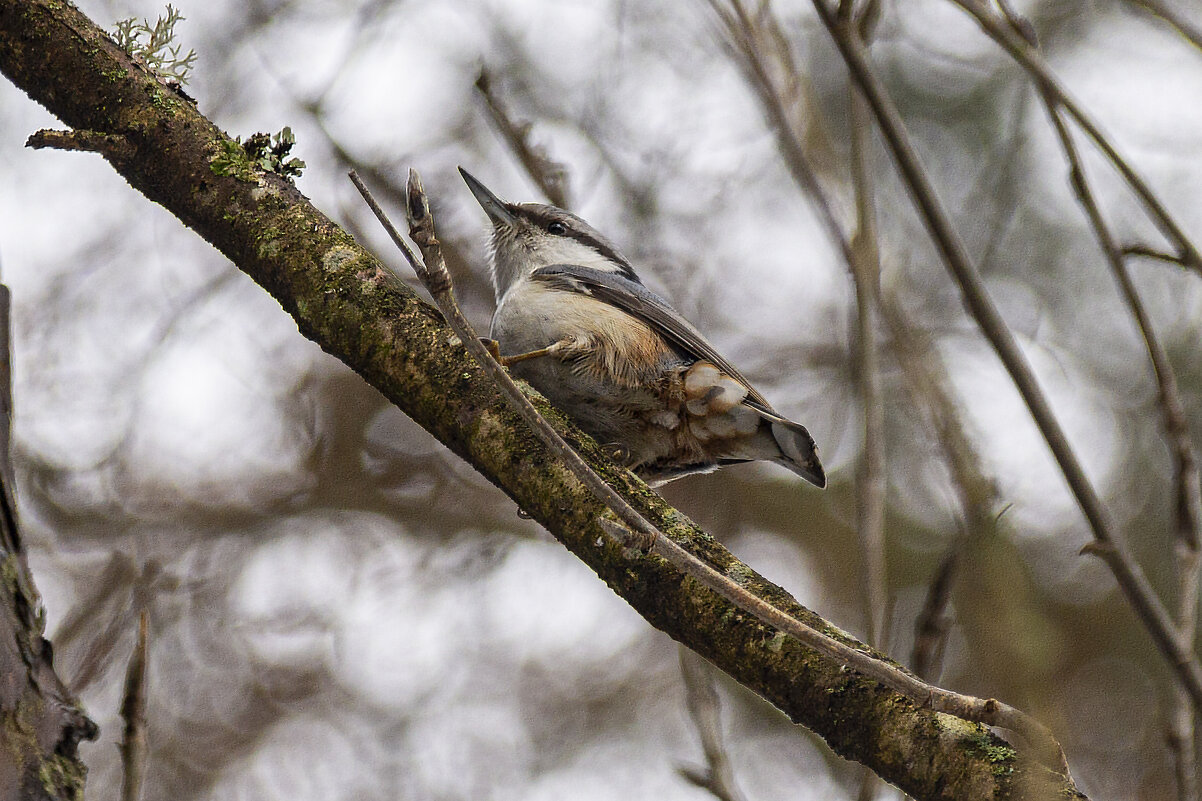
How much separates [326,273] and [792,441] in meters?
1.49

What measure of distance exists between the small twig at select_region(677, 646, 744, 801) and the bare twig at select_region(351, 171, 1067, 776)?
30.5 inches

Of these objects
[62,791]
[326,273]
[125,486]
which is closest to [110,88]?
[326,273]

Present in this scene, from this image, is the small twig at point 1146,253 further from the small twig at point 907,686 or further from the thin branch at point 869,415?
the small twig at point 907,686

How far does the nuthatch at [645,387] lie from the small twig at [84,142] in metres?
1.09

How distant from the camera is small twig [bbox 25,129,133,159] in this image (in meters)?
1.97

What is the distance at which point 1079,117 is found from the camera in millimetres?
1867

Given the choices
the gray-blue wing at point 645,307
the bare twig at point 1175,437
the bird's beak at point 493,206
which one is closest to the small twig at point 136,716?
the bare twig at point 1175,437

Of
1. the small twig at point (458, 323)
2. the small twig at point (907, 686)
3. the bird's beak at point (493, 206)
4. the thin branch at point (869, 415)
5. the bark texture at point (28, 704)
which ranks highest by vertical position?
the bird's beak at point (493, 206)

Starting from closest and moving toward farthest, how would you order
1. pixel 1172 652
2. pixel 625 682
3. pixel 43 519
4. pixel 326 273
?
1. pixel 1172 652
2. pixel 326 273
3. pixel 43 519
4. pixel 625 682

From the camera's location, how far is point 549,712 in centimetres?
573

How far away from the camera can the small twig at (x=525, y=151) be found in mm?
2910

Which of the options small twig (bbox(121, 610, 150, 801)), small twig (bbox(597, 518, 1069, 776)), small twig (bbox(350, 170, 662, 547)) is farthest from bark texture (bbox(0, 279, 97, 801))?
small twig (bbox(597, 518, 1069, 776))

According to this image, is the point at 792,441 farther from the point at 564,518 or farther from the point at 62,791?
the point at 62,791

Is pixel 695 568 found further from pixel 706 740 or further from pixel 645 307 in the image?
pixel 645 307
